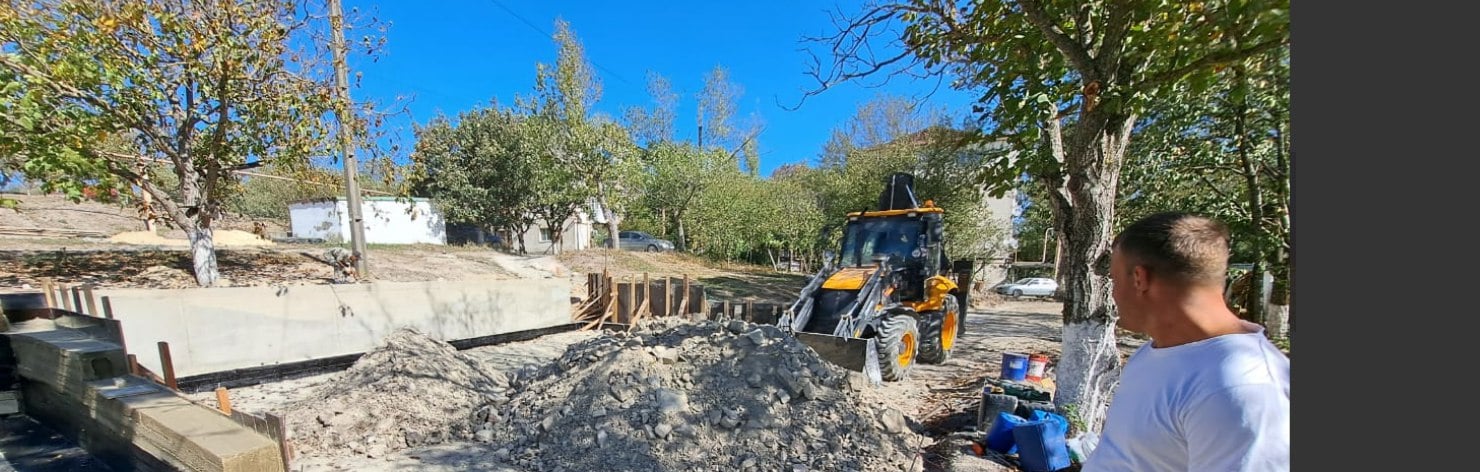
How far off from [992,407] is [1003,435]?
1.44ft

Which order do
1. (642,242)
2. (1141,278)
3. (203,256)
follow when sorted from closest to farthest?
1. (1141,278)
2. (203,256)
3. (642,242)

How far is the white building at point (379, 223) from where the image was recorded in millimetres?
23656

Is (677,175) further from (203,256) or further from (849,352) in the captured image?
(849,352)

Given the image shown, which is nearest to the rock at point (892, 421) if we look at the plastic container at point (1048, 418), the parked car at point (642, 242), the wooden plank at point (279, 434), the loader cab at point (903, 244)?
the plastic container at point (1048, 418)

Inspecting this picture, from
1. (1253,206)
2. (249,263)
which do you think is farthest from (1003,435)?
(249,263)

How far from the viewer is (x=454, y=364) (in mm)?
6094

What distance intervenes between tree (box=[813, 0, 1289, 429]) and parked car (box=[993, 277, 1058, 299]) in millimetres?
16942

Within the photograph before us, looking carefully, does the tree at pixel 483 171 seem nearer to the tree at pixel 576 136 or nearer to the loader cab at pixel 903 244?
the tree at pixel 576 136

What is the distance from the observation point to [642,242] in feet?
95.0

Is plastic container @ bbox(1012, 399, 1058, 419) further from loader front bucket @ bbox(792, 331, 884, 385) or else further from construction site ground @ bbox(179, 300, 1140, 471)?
loader front bucket @ bbox(792, 331, 884, 385)

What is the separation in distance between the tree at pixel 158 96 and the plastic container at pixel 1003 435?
9.86 meters

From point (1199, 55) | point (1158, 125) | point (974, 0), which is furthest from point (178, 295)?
point (1158, 125)
